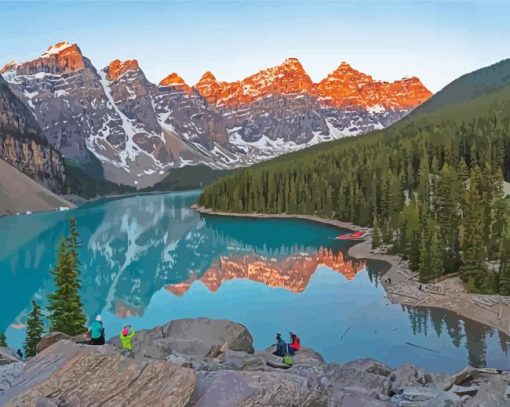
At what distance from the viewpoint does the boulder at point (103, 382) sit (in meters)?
16.1

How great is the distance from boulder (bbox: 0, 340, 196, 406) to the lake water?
29895mm

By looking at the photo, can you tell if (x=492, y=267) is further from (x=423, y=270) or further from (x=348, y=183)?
(x=348, y=183)

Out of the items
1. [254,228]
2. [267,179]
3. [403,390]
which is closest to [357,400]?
[403,390]

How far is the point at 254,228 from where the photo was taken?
486ft

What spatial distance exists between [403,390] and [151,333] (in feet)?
65.4

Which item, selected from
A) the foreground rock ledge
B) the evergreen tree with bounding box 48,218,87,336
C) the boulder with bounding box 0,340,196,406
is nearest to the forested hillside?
the foreground rock ledge

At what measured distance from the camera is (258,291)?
7344 centimetres

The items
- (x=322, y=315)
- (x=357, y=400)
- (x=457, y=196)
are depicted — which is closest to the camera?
(x=357, y=400)

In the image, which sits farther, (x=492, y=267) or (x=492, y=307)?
(x=492, y=267)

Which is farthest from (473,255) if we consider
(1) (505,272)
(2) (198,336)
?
(2) (198,336)

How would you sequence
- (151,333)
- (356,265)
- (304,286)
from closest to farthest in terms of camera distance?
1. (151,333)
2. (304,286)
3. (356,265)

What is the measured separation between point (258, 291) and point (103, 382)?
57.5 metres

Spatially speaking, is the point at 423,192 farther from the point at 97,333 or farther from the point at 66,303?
the point at 97,333

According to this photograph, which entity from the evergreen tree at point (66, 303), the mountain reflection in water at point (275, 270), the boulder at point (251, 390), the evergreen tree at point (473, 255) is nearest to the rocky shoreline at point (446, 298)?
the evergreen tree at point (473, 255)
